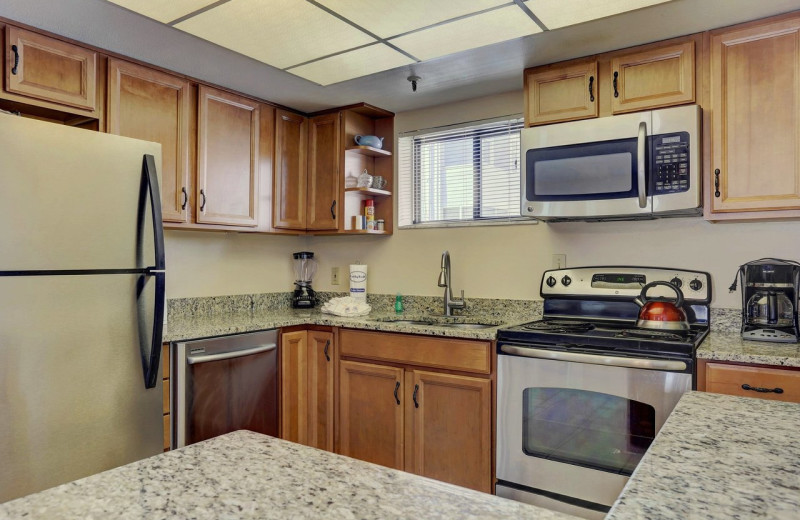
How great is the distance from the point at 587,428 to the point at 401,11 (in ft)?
5.78

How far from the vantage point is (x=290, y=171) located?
3.33 metres

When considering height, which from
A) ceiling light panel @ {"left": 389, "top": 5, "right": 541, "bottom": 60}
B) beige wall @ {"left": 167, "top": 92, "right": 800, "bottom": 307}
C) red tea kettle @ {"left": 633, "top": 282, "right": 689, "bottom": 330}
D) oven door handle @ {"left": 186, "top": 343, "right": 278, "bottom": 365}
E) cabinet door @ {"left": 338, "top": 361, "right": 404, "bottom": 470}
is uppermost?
ceiling light panel @ {"left": 389, "top": 5, "right": 541, "bottom": 60}

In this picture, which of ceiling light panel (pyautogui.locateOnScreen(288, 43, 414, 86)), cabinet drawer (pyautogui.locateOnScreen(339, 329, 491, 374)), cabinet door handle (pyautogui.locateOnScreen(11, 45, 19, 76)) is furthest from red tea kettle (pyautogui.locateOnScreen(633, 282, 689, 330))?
cabinet door handle (pyautogui.locateOnScreen(11, 45, 19, 76))

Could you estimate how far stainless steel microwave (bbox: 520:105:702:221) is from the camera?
2.19 m

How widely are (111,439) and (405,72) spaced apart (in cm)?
208

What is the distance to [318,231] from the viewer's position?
3.40 m

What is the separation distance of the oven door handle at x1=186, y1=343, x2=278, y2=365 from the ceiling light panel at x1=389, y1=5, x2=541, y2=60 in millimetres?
1582

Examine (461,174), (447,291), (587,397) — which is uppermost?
(461,174)

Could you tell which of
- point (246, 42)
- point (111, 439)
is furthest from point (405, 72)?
point (111, 439)

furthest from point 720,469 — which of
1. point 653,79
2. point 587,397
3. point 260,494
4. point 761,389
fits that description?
point 653,79

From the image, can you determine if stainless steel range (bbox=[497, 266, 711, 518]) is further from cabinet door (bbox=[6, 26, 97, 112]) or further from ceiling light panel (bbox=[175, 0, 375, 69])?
cabinet door (bbox=[6, 26, 97, 112])

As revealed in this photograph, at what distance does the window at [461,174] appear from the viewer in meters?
3.04

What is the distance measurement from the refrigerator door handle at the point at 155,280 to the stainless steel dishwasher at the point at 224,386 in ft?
0.54

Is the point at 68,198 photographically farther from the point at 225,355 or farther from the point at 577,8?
the point at 577,8
